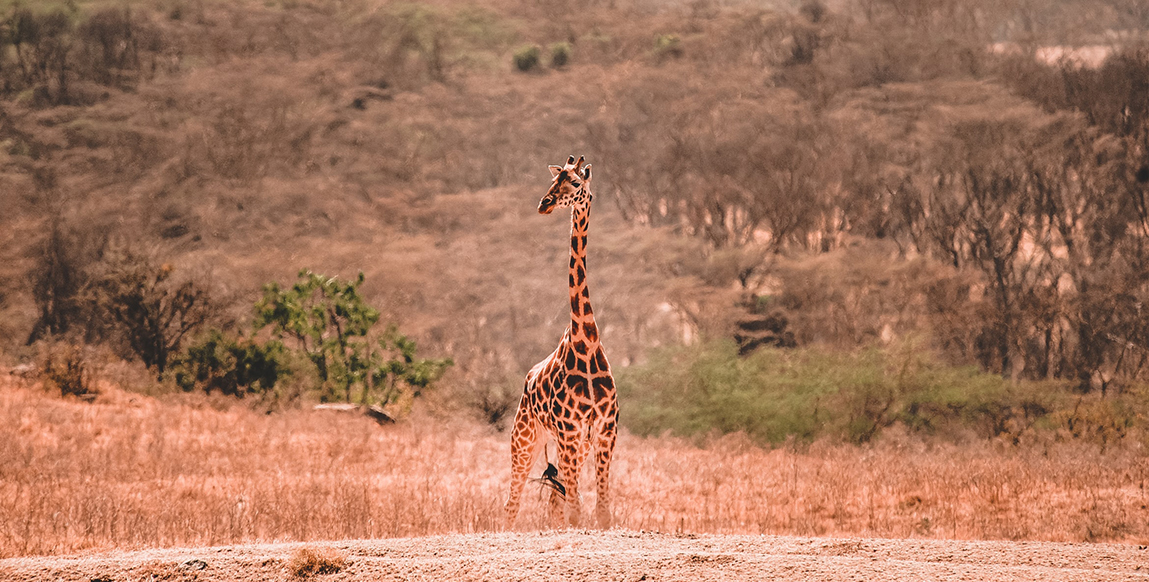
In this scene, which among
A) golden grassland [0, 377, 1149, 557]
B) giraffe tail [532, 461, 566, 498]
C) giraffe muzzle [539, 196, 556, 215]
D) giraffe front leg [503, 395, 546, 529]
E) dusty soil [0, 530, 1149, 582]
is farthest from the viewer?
golden grassland [0, 377, 1149, 557]

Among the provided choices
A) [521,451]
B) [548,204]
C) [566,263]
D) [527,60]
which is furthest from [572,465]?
[527,60]

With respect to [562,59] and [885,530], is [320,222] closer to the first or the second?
[562,59]

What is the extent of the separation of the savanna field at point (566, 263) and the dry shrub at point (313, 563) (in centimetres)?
229

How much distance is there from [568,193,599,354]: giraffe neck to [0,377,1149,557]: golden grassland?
1.80 metres

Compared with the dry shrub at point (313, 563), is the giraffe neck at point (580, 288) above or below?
above

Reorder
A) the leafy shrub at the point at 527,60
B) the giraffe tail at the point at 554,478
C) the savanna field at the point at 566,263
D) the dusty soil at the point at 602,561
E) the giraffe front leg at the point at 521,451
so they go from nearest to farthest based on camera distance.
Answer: the dusty soil at the point at 602,561, the giraffe tail at the point at 554,478, the giraffe front leg at the point at 521,451, the savanna field at the point at 566,263, the leafy shrub at the point at 527,60

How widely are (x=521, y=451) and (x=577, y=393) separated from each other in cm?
80

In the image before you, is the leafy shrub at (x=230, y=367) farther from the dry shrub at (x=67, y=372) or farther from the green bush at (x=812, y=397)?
the green bush at (x=812, y=397)

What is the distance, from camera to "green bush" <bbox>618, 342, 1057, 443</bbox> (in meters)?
19.4

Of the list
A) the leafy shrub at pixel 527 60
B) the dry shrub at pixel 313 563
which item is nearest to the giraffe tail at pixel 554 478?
the dry shrub at pixel 313 563

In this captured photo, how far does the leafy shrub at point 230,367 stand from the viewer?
20016 millimetres

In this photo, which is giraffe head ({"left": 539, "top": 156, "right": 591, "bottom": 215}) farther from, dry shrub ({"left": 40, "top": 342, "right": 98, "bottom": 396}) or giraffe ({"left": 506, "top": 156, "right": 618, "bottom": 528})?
dry shrub ({"left": 40, "top": 342, "right": 98, "bottom": 396})

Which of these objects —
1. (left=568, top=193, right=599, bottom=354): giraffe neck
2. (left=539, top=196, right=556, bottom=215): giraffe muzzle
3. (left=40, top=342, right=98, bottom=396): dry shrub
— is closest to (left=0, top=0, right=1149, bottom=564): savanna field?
(left=40, top=342, right=98, bottom=396): dry shrub

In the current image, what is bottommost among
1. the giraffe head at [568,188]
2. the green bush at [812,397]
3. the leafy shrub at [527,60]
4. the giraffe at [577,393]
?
the green bush at [812,397]
